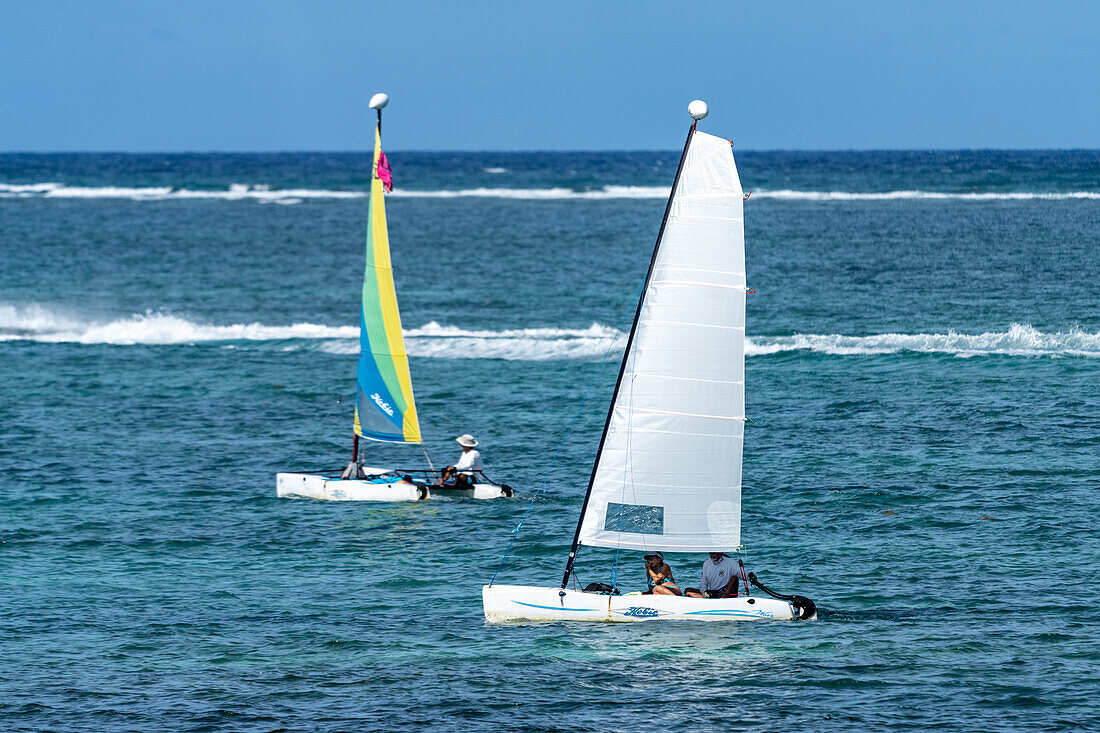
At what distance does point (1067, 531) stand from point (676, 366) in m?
11.6

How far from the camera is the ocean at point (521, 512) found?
2148cm

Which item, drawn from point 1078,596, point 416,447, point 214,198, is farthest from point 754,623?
point 214,198

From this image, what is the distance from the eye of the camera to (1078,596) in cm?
2547

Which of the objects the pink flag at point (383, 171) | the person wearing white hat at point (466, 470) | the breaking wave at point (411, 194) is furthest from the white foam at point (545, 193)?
the person wearing white hat at point (466, 470)

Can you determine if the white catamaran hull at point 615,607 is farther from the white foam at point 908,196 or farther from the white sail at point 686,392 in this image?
the white foam at point 908,196

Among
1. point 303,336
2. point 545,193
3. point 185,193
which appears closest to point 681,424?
point 303,336

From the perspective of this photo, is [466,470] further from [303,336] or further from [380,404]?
[303,336]

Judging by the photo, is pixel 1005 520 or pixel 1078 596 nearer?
pixel 1078 596

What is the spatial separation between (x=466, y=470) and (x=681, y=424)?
11629 millimetres

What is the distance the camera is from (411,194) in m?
170

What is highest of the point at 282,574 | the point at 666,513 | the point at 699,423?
the point at 699,423

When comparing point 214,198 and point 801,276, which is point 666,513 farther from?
point 214,198

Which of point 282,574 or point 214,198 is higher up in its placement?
point 214,198

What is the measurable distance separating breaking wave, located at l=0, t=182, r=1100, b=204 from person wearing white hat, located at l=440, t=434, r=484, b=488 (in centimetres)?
11313
